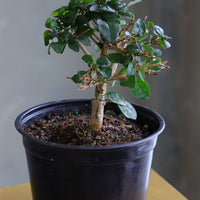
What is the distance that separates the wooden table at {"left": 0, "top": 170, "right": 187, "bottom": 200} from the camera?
1.04 meters

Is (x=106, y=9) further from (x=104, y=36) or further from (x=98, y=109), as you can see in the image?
(x=98, y=109)

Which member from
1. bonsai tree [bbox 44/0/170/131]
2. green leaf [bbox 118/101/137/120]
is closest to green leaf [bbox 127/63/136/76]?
bonsai tree [bbox 44/0/170/131]

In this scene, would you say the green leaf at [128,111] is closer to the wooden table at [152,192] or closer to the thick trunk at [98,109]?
the thick trunk at [98,109]

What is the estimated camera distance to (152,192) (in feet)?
3.52

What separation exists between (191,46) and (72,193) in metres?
0.82

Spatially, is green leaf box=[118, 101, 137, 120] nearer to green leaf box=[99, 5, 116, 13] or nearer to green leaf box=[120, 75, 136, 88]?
green leaf box=[120, 75, 136, 88]

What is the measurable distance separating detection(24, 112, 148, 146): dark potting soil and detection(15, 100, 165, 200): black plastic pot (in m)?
0.08

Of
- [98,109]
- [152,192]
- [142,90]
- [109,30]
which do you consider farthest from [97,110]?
[152,192]

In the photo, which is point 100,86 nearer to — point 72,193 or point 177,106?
point 72,193

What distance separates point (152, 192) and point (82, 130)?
43cm

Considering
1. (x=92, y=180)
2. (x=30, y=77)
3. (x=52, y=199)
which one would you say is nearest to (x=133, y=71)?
(x=92, y=180)

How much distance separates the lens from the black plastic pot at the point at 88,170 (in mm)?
671

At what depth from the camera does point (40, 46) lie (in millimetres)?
1333

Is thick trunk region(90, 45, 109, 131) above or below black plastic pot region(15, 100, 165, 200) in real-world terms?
above
